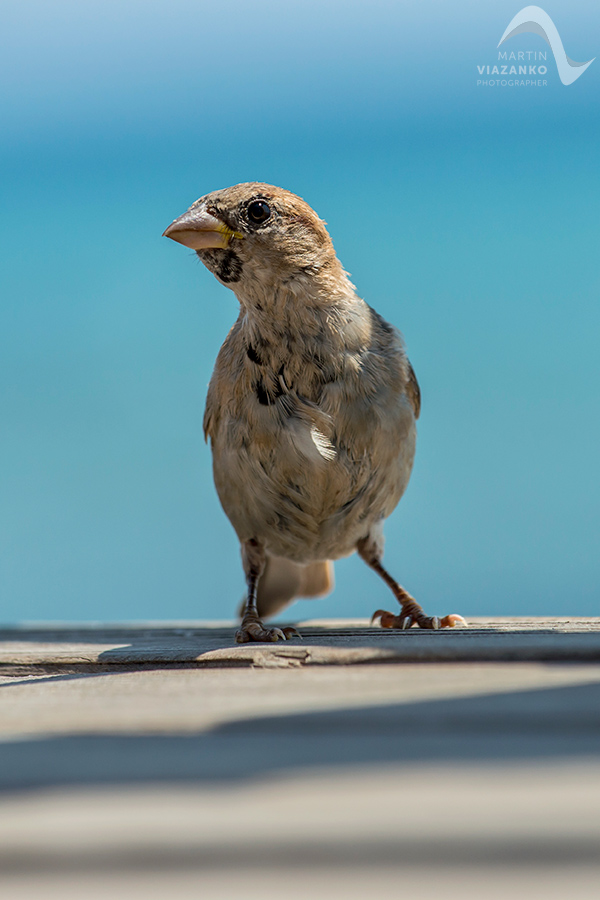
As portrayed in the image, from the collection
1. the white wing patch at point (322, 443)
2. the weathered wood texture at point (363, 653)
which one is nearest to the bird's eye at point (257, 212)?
the white wing patch at point (322, 443)

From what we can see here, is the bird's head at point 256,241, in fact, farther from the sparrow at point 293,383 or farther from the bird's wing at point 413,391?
the bird's wing at point 413,391

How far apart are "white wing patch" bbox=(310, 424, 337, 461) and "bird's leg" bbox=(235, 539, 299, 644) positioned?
26.0 inches

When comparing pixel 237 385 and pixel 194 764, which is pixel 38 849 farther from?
pixel 237 385

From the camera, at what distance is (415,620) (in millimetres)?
3441

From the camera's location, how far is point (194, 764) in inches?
39.8

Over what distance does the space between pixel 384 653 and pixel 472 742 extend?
2.20 ft

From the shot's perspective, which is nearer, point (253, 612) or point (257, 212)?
point (257, 212)

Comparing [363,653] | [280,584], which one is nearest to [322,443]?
[363,653]

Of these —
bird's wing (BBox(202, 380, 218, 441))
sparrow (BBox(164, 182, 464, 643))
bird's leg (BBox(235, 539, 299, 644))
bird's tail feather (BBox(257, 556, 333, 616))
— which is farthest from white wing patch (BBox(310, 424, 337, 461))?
bird's tail feather (BBox(257, 556, 333, 616))

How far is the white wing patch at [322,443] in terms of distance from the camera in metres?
2.99

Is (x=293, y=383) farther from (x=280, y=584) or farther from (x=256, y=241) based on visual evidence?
(x=280, y=584)

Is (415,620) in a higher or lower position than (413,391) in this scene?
lower

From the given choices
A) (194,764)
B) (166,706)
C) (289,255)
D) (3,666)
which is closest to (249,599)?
(3,666)

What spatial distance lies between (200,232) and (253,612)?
1574mm
